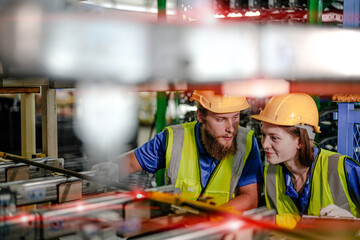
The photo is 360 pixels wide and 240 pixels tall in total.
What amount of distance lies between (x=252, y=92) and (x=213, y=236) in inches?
27.6

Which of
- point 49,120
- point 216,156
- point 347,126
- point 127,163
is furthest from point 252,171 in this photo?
point 49,120

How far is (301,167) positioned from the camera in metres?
A: 2.86

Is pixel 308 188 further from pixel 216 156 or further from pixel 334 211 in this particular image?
pixel 216 156

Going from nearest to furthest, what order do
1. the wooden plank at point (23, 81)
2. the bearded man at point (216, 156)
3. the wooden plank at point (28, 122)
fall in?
the wooden plank at point (23, 81) < the bearded man at point (216, 156) < the wooden plank at point (28, 122)

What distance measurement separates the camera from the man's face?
10.7ft

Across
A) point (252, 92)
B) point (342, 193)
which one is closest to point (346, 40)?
point (252, 92)

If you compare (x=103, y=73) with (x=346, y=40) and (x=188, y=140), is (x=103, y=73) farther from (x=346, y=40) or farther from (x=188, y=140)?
(x=188, y=140)

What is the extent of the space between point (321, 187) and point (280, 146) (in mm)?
394

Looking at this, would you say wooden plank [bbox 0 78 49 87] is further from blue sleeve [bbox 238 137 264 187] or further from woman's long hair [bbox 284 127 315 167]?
blue sleeve [bbox 238 137 264 187]

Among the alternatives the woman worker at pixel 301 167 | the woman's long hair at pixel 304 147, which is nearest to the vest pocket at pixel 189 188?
the woman worker at pixel 301 167

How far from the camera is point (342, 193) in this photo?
103 inches

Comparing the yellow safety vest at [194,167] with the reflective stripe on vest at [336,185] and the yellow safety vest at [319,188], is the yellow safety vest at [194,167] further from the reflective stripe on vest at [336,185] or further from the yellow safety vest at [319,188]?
the reflective stripe on vest at [336,185]

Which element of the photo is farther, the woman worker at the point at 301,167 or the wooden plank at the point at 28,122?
the wooden plank at the point at 28,122

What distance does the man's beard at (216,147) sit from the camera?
330 centimetres
